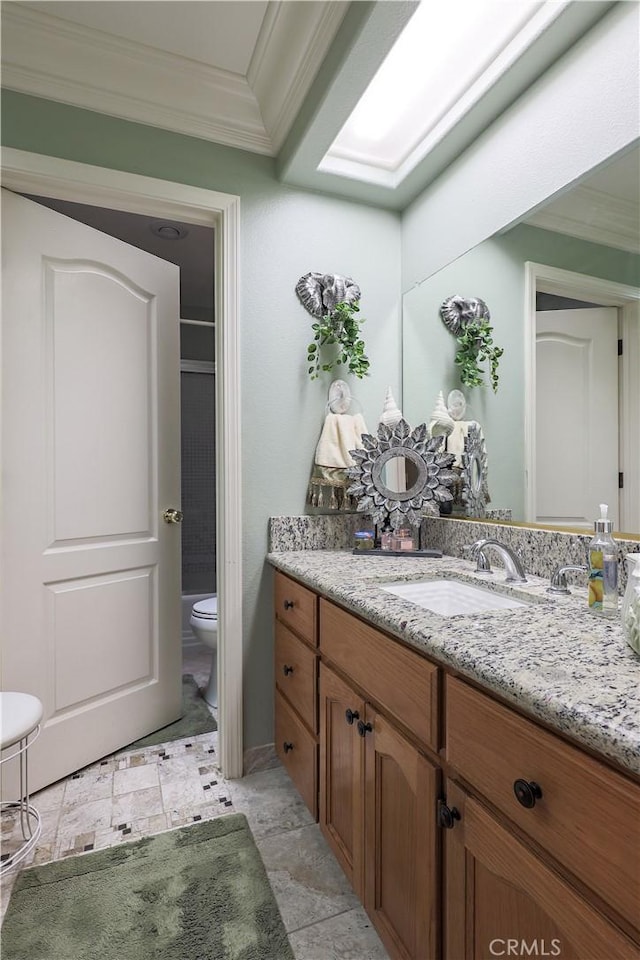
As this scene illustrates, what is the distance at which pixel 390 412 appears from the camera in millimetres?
1987

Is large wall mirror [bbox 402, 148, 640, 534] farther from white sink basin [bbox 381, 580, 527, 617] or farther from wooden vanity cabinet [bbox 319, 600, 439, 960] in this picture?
wooden vanity cabinet [bbox 319, 600, 439, 960]

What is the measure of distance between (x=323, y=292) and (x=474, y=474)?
0.91 m

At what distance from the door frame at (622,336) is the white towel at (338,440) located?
0.67 meters

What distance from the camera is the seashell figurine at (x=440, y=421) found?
6.07 feet

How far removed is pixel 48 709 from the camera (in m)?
1.78

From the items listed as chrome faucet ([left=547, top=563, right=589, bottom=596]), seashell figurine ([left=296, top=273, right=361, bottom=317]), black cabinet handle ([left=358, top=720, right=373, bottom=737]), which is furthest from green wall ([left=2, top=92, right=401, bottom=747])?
chrome faucet ([left=547, top=563, right=589, bottom=596])

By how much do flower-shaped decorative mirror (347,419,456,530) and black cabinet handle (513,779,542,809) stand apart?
1.17m

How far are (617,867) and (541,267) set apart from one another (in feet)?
4.62

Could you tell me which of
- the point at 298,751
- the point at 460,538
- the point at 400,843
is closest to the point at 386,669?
the point at 400,843

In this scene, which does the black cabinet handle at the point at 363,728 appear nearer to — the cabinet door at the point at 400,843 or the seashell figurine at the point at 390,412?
the cabinet door at the point at 400,843

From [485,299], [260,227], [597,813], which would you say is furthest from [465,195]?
[597,813]

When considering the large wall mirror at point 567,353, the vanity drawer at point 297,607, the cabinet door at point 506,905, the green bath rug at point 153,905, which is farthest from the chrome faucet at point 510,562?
the green bath rug at point 153,905

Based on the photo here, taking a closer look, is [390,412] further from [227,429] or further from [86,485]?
[86,485]

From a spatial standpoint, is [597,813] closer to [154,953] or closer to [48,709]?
[154,953]
